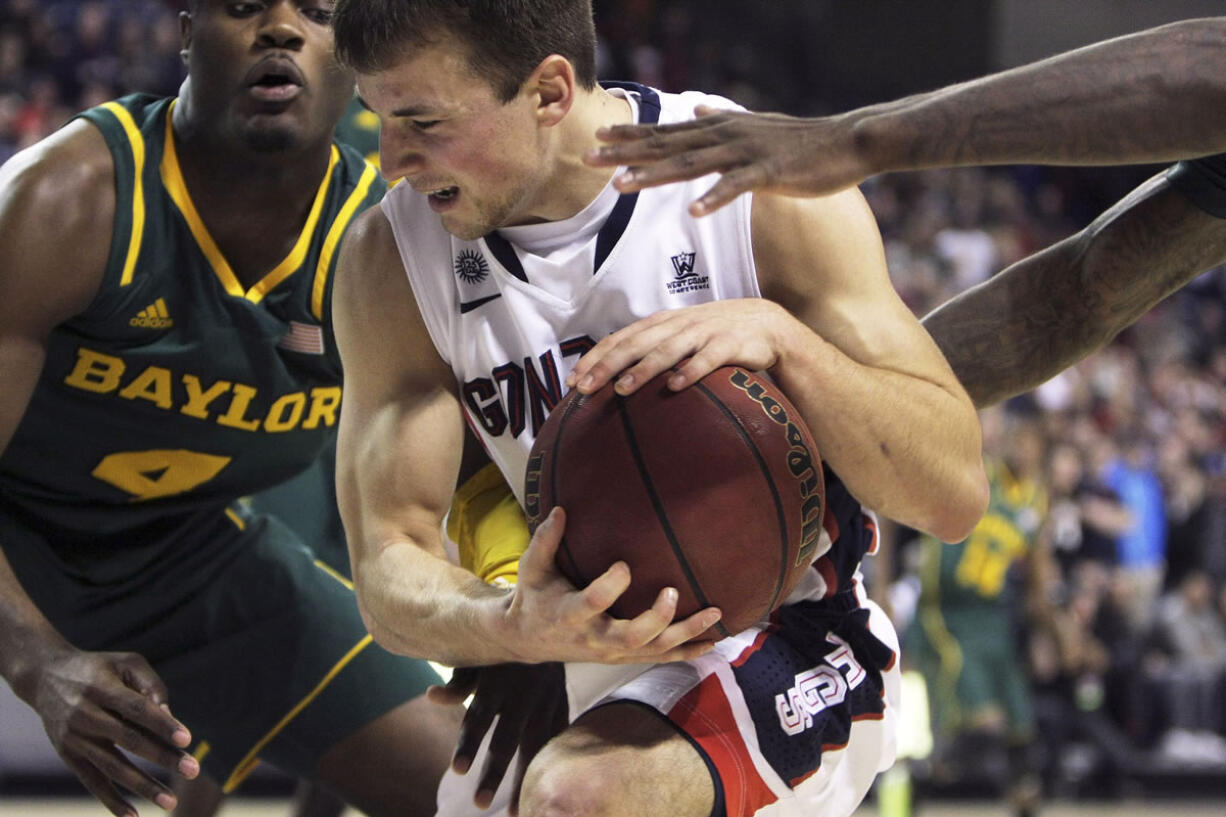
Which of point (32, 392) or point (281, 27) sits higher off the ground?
point (281, 27)

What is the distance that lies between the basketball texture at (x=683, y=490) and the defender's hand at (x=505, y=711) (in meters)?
0.59

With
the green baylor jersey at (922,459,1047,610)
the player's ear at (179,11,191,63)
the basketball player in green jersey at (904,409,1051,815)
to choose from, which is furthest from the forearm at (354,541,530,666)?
the green baylor jersey at (922,459,1047,610)

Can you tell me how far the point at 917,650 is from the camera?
8.56 meters

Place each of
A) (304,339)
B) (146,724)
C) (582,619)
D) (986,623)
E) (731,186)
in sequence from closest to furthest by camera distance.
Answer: (731,186) → (582,619) → (146,724) → (304,339) → (986,623)

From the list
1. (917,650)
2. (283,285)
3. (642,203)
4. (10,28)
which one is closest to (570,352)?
(642,203)

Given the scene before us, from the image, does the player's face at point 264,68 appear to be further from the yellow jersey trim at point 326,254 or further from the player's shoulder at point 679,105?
the player's shoulder at point 679,105

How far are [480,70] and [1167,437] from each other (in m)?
9.38

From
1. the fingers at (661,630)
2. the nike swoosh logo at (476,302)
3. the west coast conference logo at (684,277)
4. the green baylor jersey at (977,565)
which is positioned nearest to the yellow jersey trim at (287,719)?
the nike swoosh logo at (476,302)

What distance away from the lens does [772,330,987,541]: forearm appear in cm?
232

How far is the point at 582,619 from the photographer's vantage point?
213 centimetres

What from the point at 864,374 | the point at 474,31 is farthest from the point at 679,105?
the point at 864,374

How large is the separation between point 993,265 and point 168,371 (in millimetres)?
10102

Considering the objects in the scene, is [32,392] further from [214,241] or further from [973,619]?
[973,619]

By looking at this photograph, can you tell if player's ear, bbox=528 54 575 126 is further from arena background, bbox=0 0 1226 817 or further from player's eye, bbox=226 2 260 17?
arena background, bbox=0 0 1226 817
